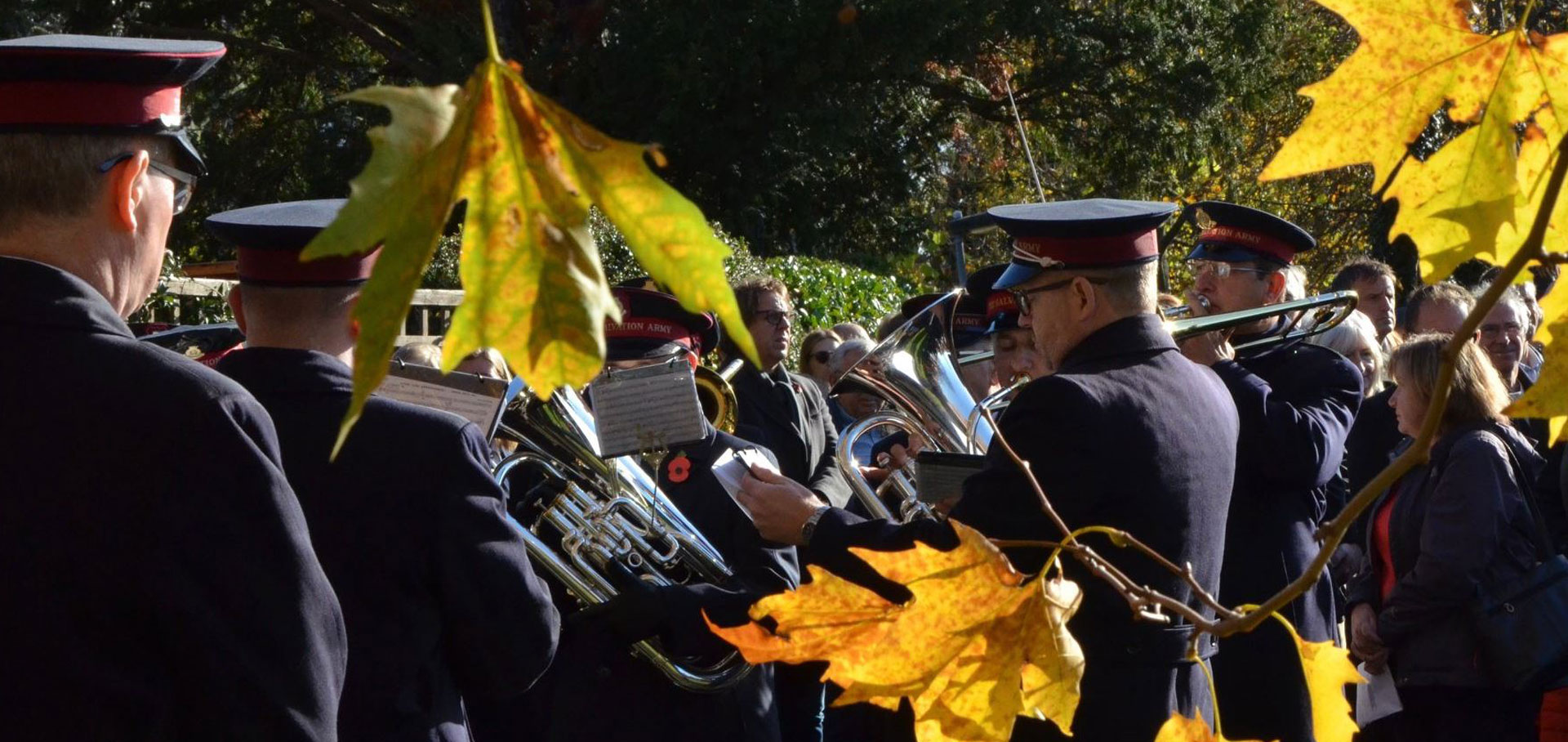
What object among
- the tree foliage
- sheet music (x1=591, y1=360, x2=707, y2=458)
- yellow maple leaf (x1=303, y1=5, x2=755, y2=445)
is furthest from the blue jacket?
the tree foliage

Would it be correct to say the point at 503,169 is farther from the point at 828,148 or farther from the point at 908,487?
the point at 828,148

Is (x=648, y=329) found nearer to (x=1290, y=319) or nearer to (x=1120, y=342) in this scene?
(x=1120, y=342)

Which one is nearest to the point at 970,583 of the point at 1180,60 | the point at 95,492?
the point at 95,492

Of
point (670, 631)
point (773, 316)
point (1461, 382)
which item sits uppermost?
point (1461, 382)

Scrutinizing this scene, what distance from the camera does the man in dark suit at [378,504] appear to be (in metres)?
2.58

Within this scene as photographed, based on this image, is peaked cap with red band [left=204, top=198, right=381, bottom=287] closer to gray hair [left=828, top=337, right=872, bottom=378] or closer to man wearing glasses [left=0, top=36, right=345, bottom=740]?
man wearing glasses [left=0, top=36, right=345, bottom=740]

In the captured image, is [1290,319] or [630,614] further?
[1290,319]

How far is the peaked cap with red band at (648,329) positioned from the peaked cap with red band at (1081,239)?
1.18 metres

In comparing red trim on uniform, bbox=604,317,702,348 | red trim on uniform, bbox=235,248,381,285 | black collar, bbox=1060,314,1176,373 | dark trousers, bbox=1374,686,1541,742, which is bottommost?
dark trousers, bbox=1374,686,1541,742

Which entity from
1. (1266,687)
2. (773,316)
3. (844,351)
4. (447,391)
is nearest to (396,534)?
(447,391)

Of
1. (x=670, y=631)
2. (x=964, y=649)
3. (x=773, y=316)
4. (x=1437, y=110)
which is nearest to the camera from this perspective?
(x=1437, y=110)

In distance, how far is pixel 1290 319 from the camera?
4945 mm

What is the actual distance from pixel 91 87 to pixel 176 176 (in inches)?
5.2

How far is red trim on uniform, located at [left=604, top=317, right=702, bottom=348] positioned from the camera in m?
4.27
